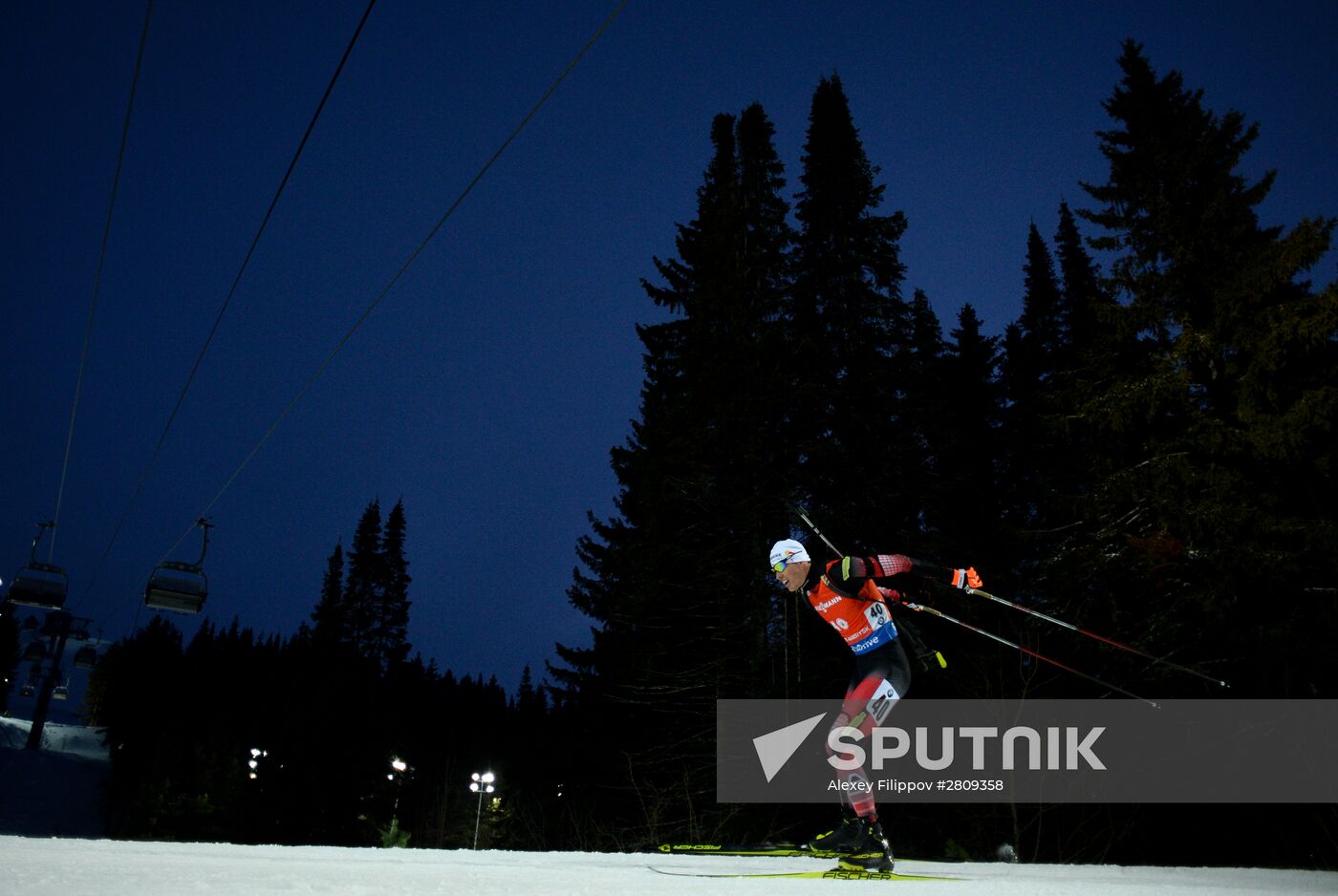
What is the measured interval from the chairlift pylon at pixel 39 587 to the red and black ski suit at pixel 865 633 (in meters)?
19.1

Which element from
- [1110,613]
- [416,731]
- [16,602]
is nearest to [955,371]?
[1110,613]

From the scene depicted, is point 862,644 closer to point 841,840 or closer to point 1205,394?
point 841,840

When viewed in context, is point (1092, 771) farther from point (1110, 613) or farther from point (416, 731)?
point (416, 731)

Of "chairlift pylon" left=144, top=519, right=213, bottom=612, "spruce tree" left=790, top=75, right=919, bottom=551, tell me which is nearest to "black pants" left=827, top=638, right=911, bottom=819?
"spruce tree" left=790, top=75, right=919, bottom=551

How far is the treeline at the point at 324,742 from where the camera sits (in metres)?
54.2

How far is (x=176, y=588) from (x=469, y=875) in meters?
15.8

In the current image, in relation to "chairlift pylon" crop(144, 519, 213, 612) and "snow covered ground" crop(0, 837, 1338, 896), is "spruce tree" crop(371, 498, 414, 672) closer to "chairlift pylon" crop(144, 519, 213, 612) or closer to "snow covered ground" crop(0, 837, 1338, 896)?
"chairlift pylon" crop(144, 519, 213, 612)

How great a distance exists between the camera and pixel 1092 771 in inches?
688

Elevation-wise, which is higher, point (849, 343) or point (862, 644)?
point (849, 343)

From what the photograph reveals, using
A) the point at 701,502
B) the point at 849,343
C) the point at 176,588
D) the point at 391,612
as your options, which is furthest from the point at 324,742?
the point at 849,343

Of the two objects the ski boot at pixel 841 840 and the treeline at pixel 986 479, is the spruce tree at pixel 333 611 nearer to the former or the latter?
the treeline at pixel 986 479

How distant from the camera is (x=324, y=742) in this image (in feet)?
185

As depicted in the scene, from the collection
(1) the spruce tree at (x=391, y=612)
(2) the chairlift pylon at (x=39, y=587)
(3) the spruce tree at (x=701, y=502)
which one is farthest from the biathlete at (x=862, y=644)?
(1) the spruce tree at (x=391, y=612)

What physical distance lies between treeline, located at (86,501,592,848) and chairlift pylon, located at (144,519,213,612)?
1040 inches
